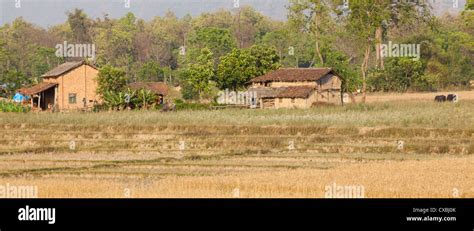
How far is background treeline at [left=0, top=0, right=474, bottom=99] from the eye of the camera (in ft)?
249

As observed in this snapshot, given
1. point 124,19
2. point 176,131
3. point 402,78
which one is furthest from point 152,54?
point 176,131

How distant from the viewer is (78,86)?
70938 millimetres

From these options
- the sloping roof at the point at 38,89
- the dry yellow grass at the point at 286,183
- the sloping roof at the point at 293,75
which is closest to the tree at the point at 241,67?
the sloping roof at the point at 293,75

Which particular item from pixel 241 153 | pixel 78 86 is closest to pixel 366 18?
pixel 78 86

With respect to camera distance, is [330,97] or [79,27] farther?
[79,27]

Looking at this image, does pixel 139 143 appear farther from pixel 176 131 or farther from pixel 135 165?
pixel 135 165

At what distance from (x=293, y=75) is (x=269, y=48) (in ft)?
26.0

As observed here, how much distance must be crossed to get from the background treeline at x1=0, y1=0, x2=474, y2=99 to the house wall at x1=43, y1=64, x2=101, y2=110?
10.00 ft

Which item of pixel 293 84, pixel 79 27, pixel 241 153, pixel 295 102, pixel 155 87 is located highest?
pixel 79 27

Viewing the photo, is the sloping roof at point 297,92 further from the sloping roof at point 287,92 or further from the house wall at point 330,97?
the house wall at point 330,97

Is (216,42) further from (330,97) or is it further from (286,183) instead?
(286,183)

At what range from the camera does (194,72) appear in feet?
248
